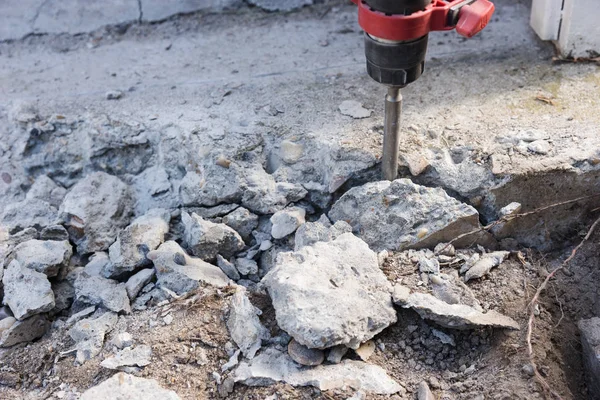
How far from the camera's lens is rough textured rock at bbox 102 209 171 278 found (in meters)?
2.01

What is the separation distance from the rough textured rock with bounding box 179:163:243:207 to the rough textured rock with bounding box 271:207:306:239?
16 centimetres

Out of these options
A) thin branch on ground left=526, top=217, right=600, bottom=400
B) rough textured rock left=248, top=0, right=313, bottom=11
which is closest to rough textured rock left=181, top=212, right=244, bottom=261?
thin branch on ground left=526, top=217, right=600, bottom=400

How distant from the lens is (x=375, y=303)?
1699 millimetres

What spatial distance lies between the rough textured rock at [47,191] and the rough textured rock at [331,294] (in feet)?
3.21

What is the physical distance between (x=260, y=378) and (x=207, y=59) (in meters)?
1.55

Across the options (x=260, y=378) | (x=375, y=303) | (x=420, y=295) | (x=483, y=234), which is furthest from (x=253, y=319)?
(x=483, y=234)

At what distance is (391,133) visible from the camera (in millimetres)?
1906

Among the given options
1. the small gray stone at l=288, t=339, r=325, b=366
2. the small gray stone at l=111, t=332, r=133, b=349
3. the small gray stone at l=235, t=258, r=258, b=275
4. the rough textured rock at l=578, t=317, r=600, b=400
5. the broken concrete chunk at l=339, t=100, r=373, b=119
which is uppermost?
the broken concrete chunk at l=339, t=100, r=373, b=119

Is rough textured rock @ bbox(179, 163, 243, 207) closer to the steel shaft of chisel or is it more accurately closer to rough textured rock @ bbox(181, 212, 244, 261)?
rough textured rock @ bbox(181, 212, 244, 261)

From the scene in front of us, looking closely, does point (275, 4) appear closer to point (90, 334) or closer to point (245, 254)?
point (245, 254)

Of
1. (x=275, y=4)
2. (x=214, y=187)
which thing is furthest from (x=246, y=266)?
(x=275, y=4)

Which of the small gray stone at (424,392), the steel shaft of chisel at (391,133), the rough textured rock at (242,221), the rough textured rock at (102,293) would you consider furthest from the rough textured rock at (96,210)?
the small gray stone at (424,392)

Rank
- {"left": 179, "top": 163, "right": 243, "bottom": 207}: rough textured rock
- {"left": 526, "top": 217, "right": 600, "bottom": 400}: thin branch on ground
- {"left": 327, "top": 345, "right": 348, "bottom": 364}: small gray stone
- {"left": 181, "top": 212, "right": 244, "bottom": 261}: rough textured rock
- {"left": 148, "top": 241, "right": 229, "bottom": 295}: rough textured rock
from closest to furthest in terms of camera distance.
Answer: {"left": 526, "top": 217, "right": 600, "bottom": 400}: thin branch on ground
{"left": 327, "top": 345, "right": 348, "bottom": 364}: small gray stone
{"left": 148, "top": 241, "right": 229, "bottom": 295}: rough textured rock
{"left": 181, "top": 212, "right": 244, "bottom": 261}: rough textured rock
{"left": 179, "top": 163, "right": 243, "bottom": 207}: rough textured rock

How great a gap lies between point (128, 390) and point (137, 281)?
420 mm
